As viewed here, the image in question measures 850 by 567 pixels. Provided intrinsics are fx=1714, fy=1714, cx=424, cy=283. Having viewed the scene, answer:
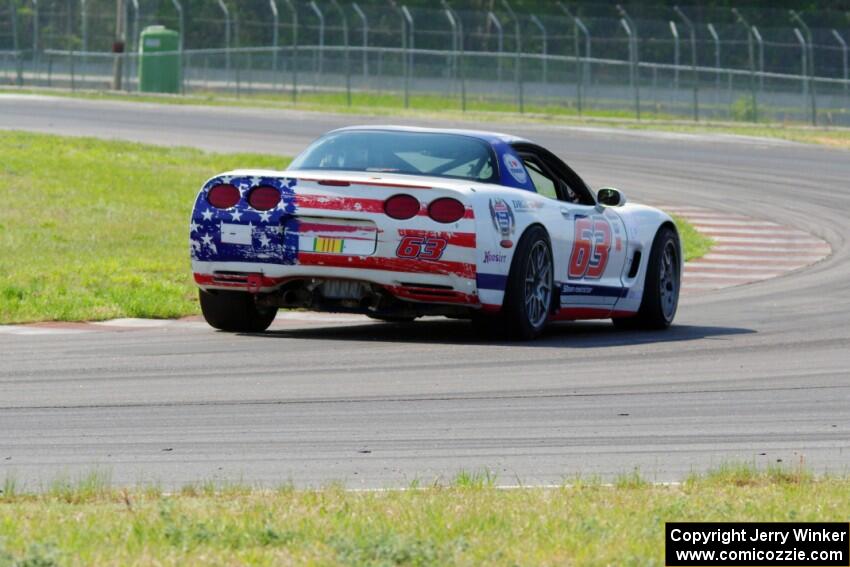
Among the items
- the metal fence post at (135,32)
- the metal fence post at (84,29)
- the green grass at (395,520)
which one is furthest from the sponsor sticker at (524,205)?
the metal fence post at (84,29)

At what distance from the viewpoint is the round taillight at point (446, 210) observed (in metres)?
10.1

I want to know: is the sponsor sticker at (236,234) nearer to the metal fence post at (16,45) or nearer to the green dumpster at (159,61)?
the green dumpster at (159,61)

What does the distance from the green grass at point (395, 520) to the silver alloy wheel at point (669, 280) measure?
5994 mm

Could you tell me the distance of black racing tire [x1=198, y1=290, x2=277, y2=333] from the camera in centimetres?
1090

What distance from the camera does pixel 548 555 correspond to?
480 cm

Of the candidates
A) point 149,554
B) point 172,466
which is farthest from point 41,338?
point 149,554

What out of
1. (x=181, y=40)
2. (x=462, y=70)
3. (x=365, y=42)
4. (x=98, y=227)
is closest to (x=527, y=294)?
(x=98, y=227)

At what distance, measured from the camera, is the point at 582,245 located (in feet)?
37.7

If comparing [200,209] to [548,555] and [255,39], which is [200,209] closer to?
[548,555]

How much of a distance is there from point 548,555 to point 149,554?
3.64 ft

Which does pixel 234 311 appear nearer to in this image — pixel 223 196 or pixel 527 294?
pixel 223 196

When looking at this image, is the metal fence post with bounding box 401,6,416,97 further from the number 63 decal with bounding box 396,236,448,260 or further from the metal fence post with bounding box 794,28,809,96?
the number 63 decal with bounding box 396,236,448,260

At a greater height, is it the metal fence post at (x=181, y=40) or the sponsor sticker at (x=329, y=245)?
the metal fence post at (x=181, y=40)

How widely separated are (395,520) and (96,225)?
492 inches
